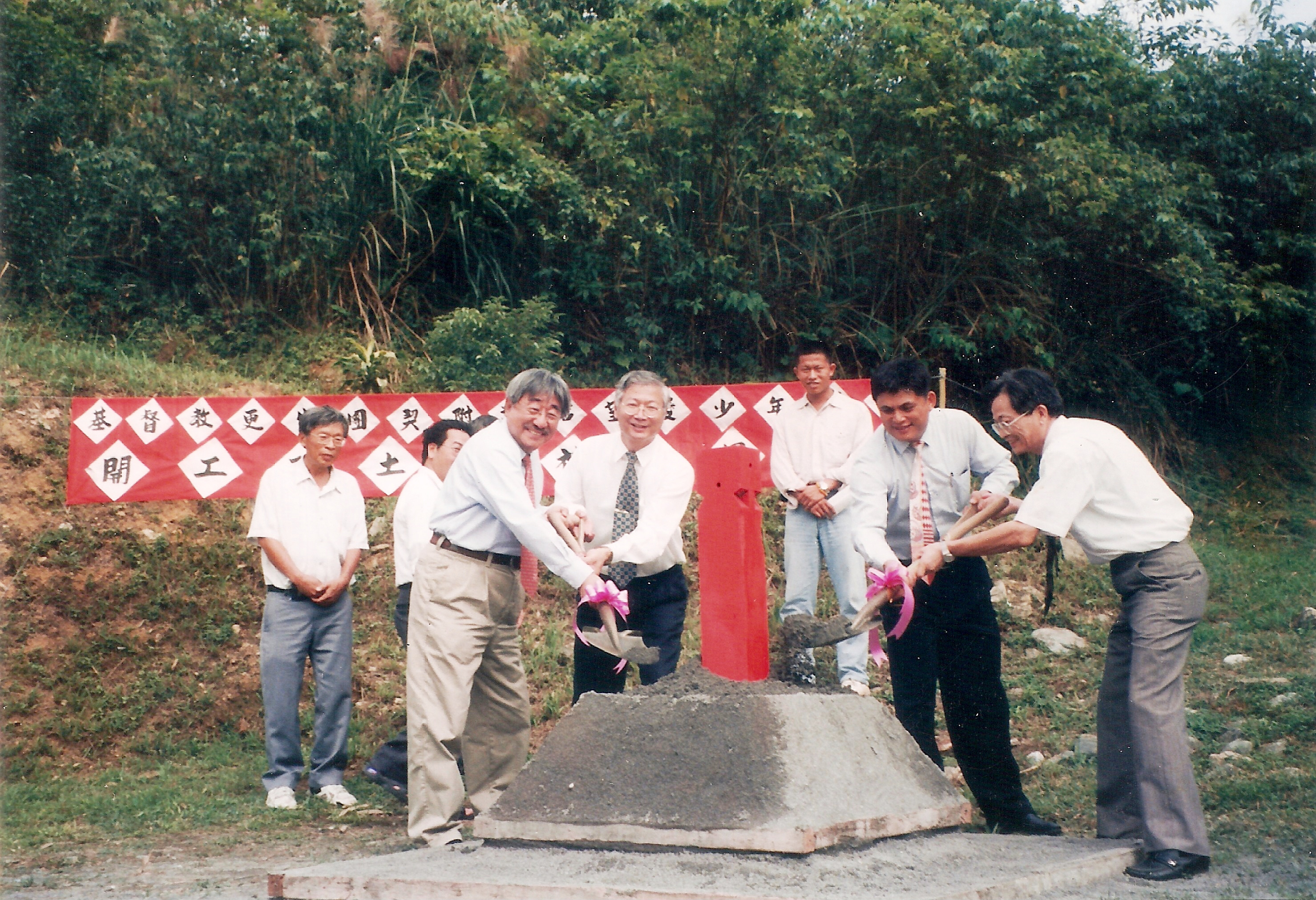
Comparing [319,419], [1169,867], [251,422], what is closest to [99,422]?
[251,422]

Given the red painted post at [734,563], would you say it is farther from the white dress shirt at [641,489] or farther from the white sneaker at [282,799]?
the white sneaker at [282,799]

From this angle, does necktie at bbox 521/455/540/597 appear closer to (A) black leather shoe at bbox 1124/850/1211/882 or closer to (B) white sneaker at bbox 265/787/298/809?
(B) white sneaker at bbox 265/787/298/809

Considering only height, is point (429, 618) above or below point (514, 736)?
above

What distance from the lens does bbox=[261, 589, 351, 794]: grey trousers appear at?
17.4 ft

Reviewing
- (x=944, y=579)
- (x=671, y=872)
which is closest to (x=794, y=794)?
(x=671, y=872)

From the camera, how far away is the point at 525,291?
437 inches

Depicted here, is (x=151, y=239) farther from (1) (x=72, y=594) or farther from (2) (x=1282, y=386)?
(2) (x=1282, y=386)

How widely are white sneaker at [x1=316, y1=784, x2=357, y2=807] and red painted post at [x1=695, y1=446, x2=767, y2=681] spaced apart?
208 cm

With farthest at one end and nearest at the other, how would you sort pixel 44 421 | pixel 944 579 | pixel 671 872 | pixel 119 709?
pixel 44 421 → pixel 119 709 → pixel 944 579 → pixel 671 872

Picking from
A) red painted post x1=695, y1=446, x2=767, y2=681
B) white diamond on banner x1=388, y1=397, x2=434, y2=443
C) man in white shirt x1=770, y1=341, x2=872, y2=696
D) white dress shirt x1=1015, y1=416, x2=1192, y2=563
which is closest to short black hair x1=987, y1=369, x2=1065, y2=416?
white dress shirt x1=1015, y1=416, x2=1192, y2=563

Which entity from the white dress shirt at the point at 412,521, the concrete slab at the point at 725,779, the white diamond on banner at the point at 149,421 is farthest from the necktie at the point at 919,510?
the white diamond on banner at the point at 149,421

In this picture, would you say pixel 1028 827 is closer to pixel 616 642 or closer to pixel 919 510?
pixel 919 510

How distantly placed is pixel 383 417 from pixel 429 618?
390 centimetres

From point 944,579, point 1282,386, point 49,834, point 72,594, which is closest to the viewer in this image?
point 944,579
